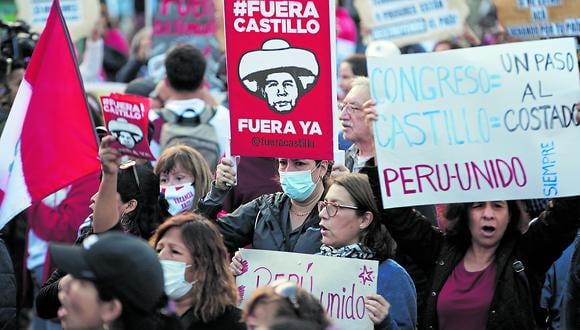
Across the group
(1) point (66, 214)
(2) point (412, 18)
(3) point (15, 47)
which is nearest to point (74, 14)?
(2) point (412, 18)

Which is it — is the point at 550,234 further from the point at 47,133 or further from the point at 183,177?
the point at 47,133

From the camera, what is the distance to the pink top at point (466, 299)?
19.8ft

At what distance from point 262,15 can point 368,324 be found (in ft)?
5.34

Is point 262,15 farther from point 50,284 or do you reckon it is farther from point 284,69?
point 50,284

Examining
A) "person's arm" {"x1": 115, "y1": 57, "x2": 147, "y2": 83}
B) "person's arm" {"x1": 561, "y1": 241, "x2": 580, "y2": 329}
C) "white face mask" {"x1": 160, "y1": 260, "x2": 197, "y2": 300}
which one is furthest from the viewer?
"person's arm" {"x1": 115, "y1": 57, "x2": 147, "y2": 83}

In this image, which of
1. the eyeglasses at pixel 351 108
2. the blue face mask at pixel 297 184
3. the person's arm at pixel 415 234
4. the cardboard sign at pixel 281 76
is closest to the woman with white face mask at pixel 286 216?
the blue face mask at pixel 297 184

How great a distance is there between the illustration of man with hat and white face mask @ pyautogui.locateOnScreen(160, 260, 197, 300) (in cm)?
136

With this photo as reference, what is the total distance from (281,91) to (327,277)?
3.28 feet

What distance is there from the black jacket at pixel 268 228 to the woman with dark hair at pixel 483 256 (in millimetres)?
392

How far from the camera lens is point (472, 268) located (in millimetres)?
6223

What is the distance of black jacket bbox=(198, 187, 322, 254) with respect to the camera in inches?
251

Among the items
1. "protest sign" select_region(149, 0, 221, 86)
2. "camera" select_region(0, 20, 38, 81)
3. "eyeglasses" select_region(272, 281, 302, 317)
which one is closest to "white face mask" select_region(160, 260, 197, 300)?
"eyeglasses" select_region(272, 281, 302, 317)

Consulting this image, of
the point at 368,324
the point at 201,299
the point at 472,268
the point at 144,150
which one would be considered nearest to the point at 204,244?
the point at 201,299

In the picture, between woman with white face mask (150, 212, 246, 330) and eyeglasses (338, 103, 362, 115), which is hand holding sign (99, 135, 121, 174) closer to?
woman with white face mask (150, 212, 246, 330)
